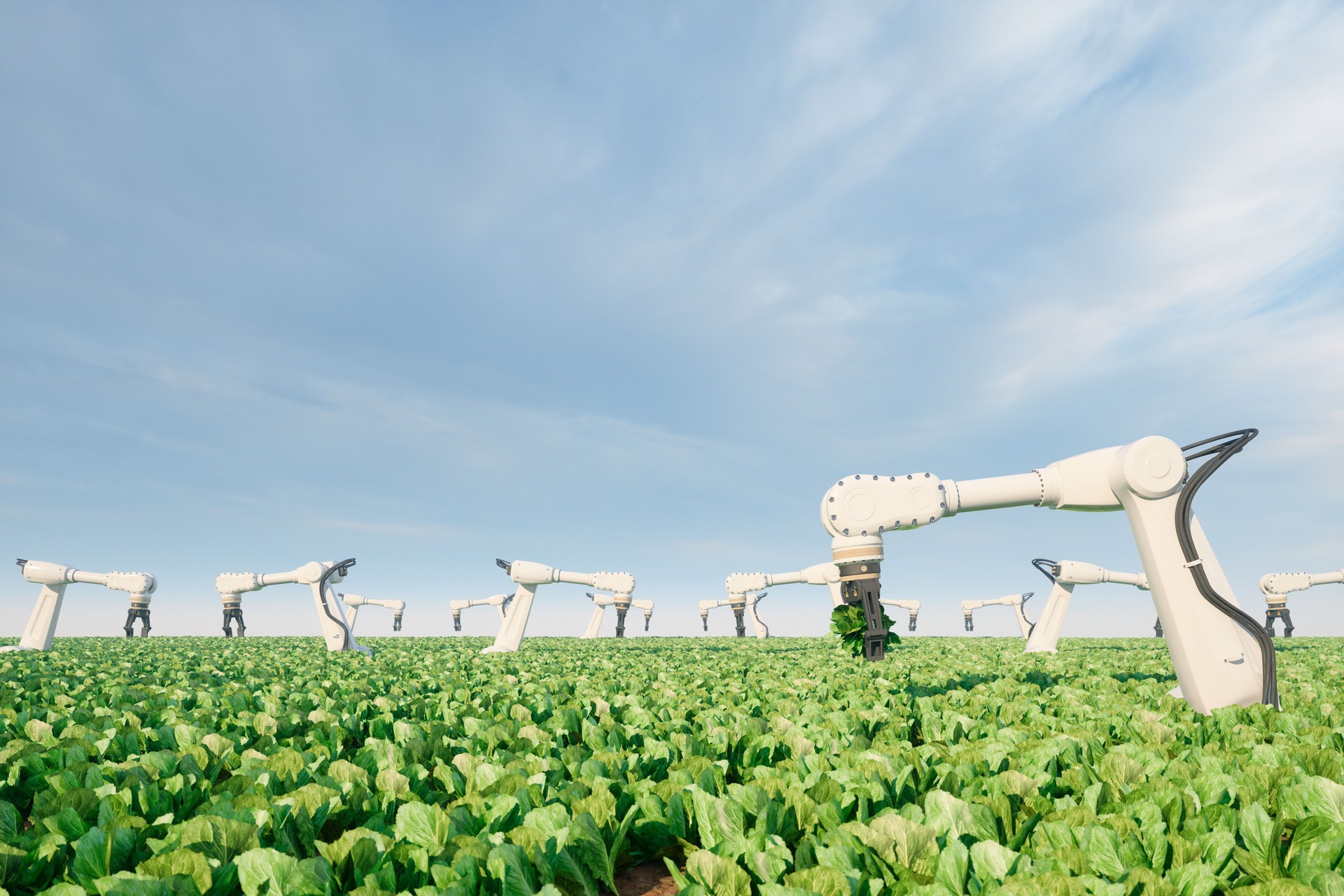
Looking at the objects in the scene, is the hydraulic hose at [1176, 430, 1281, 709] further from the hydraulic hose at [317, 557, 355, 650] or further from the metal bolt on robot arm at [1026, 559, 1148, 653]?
the hydraulic hose at [317, 557, 355, 650]

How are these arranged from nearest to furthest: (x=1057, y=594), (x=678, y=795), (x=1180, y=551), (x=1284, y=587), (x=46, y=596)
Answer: (x=678, y=795), (x=1180, y=551), (x=1057, y=594), (x=46, y=596), (x=1284, y=587)

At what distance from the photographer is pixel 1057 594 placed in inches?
583

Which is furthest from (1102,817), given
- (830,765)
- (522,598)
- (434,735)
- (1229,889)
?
(522,598)

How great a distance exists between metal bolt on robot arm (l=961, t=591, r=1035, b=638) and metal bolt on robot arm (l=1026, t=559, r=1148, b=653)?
0.67 meters

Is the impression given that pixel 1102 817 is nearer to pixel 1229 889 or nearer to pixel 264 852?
pixel 1229 889

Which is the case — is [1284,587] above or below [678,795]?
above

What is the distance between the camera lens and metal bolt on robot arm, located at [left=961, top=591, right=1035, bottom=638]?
80.6 ft

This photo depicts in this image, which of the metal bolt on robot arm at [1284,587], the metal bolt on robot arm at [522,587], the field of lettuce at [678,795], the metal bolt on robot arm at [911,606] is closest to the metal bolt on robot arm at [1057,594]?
the field of lettuce at [678,795]

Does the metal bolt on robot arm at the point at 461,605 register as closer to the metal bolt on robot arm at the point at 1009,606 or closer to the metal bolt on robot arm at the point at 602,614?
the metal bolt on robot arm at the point at 602,614

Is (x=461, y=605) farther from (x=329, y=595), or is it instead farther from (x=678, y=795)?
(x=678, y=795)

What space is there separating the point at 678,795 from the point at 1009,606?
31736 millimetres

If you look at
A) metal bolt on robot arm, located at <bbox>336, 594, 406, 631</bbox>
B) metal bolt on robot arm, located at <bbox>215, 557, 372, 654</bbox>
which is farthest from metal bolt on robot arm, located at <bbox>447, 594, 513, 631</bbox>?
metal bolt on robot arm, located at <bbox>215, 557, 372, 654</bbox>

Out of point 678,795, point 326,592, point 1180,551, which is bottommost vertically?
point 678,795

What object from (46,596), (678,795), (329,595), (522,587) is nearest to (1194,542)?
(678,795)
